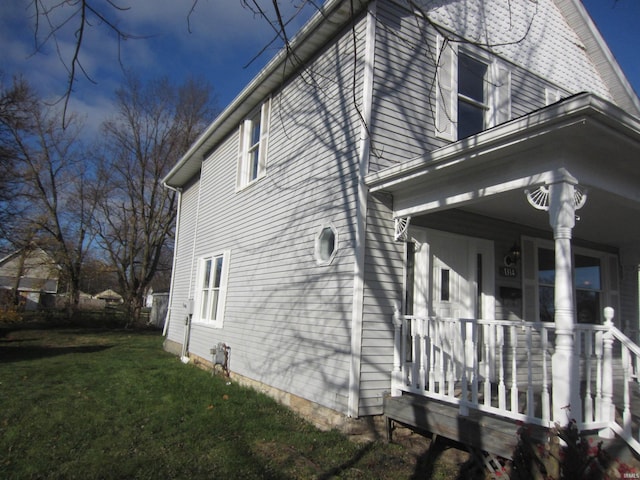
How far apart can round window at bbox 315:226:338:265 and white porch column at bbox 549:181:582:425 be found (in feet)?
8.82

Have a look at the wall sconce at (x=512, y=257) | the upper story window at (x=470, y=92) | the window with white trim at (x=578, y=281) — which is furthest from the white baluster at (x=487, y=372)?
the upper story window at (x=470, y=92)

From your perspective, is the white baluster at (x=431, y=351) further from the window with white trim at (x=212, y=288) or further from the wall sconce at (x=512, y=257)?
the window with white trim at (x=212, y=288)

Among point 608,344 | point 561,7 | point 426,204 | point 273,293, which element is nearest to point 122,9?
point 426,204

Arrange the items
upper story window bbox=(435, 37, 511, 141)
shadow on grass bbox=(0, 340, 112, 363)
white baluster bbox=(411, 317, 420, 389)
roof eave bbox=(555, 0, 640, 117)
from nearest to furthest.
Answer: white baluster bbox=(411, 317, 420, 389) → upper story window bbox=(435, 37, 511, 141) → roof eave bbox=(555, 0, 640, 117) → shadow on grass bbox=(0, 340, 112, 363)

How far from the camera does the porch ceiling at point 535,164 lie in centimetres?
361

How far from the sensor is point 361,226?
5.36 metres

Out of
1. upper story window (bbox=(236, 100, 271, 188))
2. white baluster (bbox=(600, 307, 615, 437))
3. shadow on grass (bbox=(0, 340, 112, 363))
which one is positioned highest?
upper story window (bbox=(236, 100, 271, 188))

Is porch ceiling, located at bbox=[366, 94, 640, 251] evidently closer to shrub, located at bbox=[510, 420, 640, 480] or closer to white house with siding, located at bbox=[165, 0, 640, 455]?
white house with siding, located at bbox=[165, 0, 640, 455]

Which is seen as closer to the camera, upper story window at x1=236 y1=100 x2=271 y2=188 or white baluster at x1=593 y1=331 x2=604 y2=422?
white baluster at x1=593 y1=331 x2=604 y2=422

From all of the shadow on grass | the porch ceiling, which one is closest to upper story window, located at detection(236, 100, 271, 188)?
the porch ceiling

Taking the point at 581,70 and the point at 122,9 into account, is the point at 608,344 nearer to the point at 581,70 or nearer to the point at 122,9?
the point at 122,9

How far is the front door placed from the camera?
5.85 meters

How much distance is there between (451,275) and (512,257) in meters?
1.14

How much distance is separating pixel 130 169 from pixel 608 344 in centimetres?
2528
